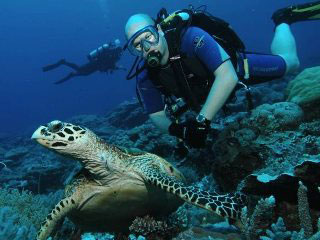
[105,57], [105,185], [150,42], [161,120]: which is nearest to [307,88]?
[161,120]

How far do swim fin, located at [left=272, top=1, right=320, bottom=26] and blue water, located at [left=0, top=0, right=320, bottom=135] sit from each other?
97818 millimetres

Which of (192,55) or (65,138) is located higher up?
(192,55)

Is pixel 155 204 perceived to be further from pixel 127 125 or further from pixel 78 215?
pixel 127 125

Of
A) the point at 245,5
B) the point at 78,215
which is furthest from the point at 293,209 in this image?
the point at 245,5

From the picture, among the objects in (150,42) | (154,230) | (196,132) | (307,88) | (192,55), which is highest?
(150,42)

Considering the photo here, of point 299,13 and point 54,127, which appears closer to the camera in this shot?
point 54,127

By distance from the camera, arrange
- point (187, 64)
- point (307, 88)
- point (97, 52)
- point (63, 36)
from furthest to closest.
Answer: point (63, 36)
point (97, 52)
point (307, 88)
point (187, 64)

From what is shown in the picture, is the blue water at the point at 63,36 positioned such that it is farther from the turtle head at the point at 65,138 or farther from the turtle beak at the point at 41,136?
the turtle beak at the point at 41,136

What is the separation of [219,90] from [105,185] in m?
1.86

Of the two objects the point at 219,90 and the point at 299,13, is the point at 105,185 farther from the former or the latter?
the point at 299,13

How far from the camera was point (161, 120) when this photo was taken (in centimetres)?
511

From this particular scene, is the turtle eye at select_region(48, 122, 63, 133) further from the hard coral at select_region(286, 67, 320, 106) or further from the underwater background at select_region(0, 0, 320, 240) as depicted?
the hard coral at select_region(286, 67, 320, 106)

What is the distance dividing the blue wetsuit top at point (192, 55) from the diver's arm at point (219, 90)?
0.10 m

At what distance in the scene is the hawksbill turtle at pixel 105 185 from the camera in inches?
112
